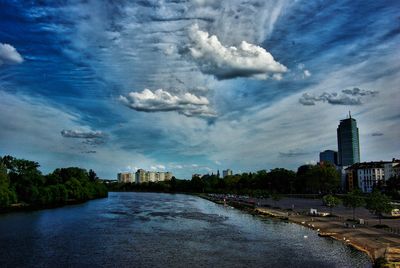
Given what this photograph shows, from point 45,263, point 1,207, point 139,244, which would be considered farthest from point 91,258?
point 1,207

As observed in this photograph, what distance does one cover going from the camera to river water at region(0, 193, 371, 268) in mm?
57469

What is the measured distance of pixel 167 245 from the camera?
233ft

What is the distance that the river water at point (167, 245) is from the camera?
57469mm

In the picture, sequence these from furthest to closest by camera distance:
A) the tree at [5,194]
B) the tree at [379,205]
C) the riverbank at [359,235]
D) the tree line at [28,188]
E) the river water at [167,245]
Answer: the tree line at [28,188] → the tree at [5,194] → the tree at [379,205] → the riverbank at [359,235] → the river water at [167,245]

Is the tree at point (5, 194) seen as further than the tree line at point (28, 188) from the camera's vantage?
No

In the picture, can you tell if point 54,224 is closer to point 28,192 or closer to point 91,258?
point 91,258

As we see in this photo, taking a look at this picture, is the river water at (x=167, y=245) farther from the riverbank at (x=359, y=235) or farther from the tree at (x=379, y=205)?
the tree at (x=379, y=205)

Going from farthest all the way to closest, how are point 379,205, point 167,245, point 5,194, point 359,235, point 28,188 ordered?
point 28,188 < point 5,194 < point 379,205 < point 359,235 < point 167,245

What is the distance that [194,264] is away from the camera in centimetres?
5600

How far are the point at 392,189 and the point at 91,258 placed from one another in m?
148

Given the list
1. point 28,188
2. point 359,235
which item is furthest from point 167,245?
point 28,188

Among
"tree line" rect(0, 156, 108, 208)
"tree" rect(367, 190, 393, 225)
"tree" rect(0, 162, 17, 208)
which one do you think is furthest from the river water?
"tree line" rect(0, 156, 108, 208)

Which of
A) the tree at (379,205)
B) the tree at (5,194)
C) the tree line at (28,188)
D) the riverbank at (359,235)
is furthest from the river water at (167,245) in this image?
the tree line at (28,188)

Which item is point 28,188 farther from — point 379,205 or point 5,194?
point 379,205
